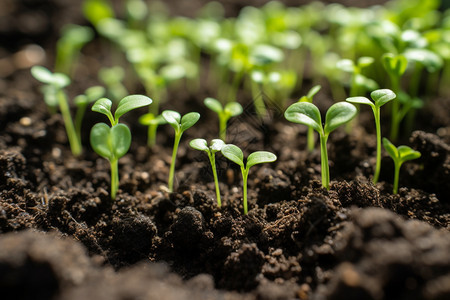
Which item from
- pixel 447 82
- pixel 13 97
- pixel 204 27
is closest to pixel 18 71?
pixel 13 97

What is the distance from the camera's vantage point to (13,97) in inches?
81.0

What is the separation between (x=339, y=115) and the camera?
4.38 ft

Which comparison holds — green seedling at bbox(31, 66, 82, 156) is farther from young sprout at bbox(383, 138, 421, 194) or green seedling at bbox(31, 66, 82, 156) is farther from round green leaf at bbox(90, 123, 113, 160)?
young sprout at bbox(383, 138, 421, 194)

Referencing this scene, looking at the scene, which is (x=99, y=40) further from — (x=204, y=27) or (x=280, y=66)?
(x=280, y=66)

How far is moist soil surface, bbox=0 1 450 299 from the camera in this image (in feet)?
3.33

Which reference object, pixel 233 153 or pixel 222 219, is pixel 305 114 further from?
pixel 222 219

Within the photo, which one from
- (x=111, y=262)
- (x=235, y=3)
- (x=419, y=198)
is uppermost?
(x=235, y=3)

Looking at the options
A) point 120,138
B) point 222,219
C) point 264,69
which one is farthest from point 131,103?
point 264,69

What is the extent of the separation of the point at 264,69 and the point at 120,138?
116 centimetres

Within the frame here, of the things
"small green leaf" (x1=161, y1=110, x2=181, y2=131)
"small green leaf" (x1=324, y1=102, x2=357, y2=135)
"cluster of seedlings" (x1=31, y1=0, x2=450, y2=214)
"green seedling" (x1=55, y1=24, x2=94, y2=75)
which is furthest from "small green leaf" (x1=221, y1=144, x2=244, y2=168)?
"green seedling" (x1=55, y1=24, x2=94, y2=75)

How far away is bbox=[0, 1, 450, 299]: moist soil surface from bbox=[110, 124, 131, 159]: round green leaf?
0.28 m

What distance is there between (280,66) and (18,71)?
172 cm

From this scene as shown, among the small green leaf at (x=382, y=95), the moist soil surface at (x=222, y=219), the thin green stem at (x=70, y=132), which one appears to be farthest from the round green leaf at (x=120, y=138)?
the small green leaf at (x=382, y=95)

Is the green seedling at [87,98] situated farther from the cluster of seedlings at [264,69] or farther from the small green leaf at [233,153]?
the small green leaf at [233,153]
